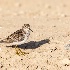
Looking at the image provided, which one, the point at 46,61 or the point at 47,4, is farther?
the point at 47,4

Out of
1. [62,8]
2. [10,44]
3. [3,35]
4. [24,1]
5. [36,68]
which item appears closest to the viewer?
[36,68]

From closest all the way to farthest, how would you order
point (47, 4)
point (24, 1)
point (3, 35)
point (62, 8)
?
point (3, 35) → point (62, 8) → point (47, 4) → point (24, 1)

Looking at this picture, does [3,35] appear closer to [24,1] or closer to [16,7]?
[16,7]

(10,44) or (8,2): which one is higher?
(8,2)

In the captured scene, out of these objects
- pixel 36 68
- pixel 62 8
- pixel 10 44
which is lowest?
pixel 36 68

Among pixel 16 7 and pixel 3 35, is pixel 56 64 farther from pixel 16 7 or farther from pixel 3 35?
pixel 16 7

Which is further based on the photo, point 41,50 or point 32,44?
point 32,44

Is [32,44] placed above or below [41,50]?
above

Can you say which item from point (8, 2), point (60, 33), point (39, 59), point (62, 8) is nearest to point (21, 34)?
point (39, 59)

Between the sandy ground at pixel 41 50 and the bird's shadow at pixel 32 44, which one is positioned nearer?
the sandy ground at pixel 41 50

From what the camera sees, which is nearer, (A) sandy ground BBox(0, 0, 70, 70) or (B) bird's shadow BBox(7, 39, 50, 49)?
(A) sandy ground BBox(0, 0, 70, 70)
